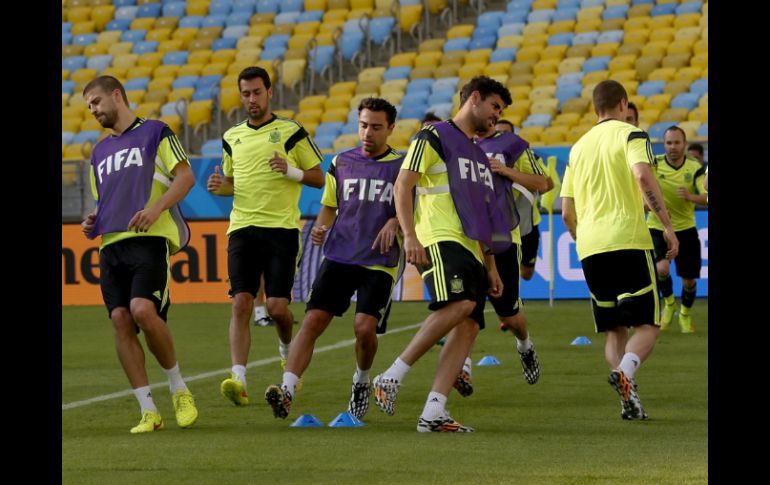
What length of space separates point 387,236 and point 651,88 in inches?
611

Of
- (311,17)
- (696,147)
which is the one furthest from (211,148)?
(696,147)

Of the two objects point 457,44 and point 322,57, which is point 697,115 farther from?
point 322,57

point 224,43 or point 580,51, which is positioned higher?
point 224,43

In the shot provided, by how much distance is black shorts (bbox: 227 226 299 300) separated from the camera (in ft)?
30.2

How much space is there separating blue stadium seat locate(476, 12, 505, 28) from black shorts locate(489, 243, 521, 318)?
647 inches

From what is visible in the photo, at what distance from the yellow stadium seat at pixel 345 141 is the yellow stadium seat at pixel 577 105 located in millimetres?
3423

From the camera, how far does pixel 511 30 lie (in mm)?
25469

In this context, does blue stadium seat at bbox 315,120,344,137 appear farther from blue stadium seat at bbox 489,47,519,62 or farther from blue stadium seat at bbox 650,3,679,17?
blue stadium seat at bbox 650,3,679,17

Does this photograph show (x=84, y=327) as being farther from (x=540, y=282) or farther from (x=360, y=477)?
(x=360, y=477)

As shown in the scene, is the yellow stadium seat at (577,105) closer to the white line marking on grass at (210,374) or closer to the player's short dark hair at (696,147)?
the player's short dark hair at (696,147)

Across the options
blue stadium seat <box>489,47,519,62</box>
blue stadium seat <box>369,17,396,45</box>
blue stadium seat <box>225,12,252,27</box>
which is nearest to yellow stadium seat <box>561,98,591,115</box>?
blue stadium seat <box>489,47,519,62</box>

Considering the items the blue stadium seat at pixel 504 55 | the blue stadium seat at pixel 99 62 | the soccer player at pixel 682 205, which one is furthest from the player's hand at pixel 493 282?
the blue stadium seat at pixel 99 62

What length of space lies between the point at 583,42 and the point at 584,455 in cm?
1873

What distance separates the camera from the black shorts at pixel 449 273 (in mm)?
7324
